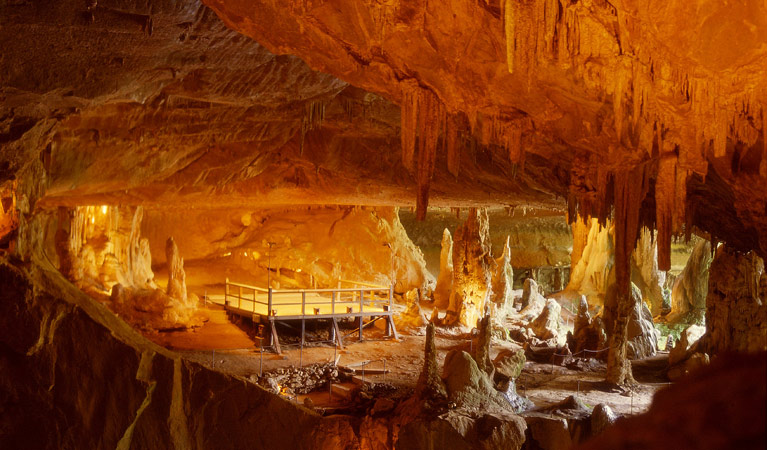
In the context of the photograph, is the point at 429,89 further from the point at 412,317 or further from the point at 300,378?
the point at 412,317

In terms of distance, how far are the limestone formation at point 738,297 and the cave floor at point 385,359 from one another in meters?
1.97

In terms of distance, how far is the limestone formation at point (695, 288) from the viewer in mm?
24016

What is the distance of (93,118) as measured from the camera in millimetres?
9461

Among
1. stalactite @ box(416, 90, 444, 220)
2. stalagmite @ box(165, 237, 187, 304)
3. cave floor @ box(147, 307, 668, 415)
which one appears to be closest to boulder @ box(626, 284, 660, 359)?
cave floor @ box(147, 307, 668, 415)

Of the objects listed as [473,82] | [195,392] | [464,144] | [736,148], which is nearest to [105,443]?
[195,392]

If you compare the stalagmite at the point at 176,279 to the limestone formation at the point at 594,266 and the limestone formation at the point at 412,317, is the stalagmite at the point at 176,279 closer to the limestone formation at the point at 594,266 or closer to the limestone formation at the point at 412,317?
the limestone formation at the point at 412,317

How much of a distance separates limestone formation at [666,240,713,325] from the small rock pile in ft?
50.7

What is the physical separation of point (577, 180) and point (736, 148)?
3133 mm

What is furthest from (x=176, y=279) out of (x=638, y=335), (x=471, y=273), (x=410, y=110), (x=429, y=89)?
(x=429, y=89)

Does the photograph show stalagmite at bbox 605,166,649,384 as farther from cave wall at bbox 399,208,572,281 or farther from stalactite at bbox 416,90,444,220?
cave wall at bbox 399,208,572,281

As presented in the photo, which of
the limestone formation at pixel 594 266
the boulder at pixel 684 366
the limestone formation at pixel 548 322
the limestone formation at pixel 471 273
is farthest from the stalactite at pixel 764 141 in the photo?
the limestone formation at pixel 594 266

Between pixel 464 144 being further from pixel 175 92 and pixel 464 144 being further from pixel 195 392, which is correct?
pixel 195 392

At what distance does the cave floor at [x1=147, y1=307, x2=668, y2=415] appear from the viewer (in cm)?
1384

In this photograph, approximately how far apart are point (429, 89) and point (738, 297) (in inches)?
403
